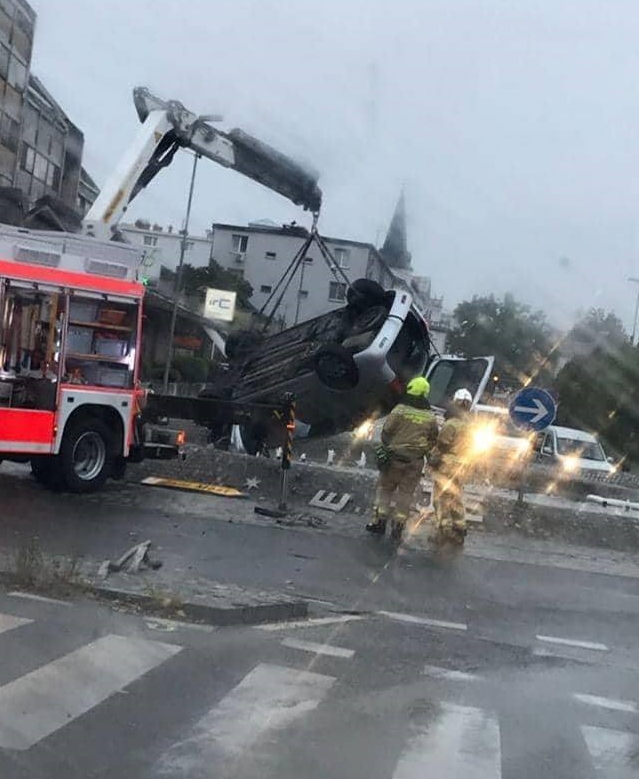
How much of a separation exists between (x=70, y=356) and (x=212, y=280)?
26.5 metres

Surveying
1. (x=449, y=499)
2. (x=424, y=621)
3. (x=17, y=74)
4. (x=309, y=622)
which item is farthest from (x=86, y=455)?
(x=17, y=74)

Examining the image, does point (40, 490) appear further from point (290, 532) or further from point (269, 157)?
point (269, 157)

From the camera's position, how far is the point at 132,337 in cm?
1360

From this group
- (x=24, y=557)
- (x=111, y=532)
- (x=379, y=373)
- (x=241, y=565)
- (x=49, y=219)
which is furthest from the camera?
(x=49, y=219)

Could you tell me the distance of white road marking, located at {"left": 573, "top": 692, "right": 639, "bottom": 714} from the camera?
6195 mm

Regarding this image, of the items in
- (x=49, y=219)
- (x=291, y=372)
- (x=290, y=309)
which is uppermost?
(x=49, y=219)

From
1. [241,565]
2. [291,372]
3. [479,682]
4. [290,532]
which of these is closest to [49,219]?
[291,372]

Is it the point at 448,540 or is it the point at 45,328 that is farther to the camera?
the point at 45,328

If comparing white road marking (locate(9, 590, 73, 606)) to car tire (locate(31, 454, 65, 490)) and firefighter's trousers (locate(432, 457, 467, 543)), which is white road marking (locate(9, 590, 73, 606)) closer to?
firefighter's trousers (locate(432, 457, 467, 543))

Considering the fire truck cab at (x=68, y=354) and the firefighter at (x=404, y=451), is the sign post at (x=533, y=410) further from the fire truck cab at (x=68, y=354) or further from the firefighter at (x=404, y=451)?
the fire truck cab at (x=68, y=354)

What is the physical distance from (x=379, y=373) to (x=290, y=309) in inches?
140

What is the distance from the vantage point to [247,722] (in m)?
5.29

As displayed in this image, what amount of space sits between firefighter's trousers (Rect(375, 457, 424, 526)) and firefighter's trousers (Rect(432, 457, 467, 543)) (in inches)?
10.0

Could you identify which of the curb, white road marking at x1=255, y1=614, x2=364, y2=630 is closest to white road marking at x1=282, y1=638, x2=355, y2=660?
white road marking at x1=255, y1=614, x2=364, y2=630
